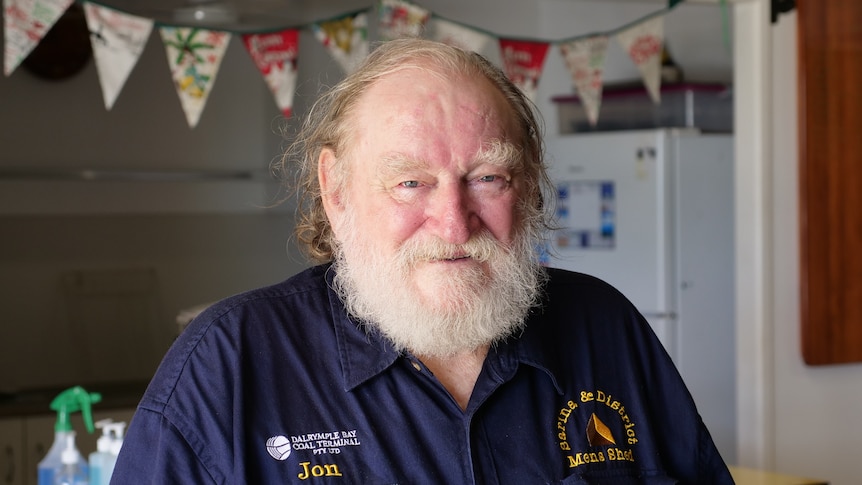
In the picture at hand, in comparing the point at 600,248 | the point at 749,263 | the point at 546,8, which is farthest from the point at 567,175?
the point at 749,263

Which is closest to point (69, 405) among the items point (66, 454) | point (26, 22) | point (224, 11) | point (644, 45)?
point (66, 454)

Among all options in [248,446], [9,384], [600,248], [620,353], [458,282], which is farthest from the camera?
[600,248]

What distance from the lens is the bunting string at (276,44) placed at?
3164 millimetres

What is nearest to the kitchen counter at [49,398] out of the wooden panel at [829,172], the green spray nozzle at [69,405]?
the green spray nozzle at [69,405]

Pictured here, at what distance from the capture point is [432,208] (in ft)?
5.16

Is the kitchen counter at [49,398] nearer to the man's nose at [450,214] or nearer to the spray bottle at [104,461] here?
the spray bottle at [104,461]

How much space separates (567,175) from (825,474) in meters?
2.03

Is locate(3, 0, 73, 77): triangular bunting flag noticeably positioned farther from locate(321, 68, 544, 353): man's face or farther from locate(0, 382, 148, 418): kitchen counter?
locate(321, 68, 544, 353): man's face

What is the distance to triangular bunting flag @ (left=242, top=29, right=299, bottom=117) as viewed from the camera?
11.9 ft

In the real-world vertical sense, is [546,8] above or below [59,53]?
above

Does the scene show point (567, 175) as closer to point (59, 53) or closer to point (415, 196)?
point (59, 53)

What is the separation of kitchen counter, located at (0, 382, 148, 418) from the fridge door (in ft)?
6.56

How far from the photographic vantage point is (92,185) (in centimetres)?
507

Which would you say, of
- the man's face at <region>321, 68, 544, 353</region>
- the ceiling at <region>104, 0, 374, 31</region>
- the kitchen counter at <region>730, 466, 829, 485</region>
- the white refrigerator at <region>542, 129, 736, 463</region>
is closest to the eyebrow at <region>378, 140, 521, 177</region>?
the man's face at <region>321, 68, 544, 353</region>
